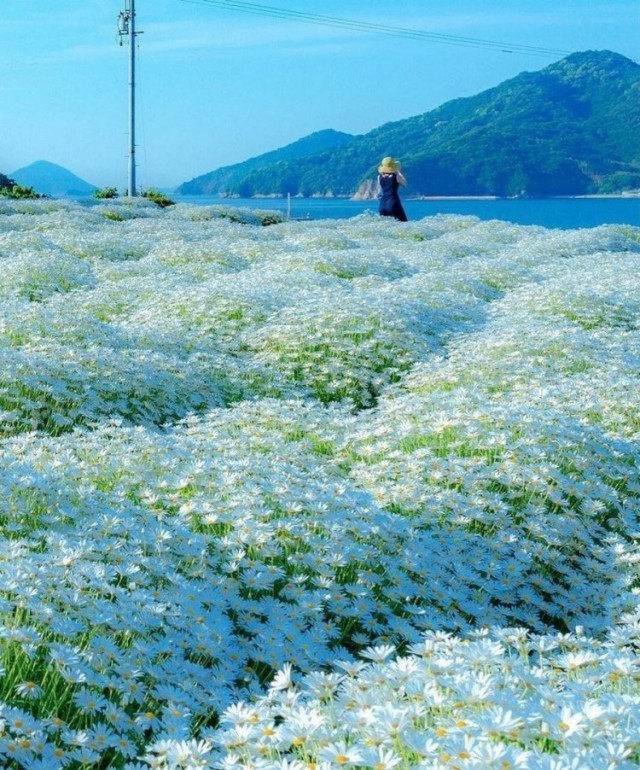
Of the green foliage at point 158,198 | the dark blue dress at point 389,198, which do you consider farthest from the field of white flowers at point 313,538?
the green foliage at point 158,198

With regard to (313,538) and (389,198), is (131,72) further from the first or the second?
(313,538)

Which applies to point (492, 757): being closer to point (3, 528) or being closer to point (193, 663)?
point (193, 663)

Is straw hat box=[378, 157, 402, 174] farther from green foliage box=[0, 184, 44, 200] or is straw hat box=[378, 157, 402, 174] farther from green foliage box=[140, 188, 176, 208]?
green foliage box=[0, 184, 44, 200]

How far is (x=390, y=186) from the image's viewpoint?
113 ft

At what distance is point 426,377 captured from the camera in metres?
11.2

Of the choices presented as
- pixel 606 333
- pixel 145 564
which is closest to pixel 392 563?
pixel 145 564

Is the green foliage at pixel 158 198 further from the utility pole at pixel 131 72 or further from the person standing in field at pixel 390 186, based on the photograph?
the person standing in field at pixel 390 186

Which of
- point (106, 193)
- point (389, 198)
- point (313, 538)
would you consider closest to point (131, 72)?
point (106, 193)

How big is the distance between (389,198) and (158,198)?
15093 millimetres

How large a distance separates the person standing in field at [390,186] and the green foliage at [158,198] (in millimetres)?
12733

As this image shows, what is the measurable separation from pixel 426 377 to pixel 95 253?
1216 cm

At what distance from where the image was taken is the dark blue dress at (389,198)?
34031 mm

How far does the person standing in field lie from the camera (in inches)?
1314

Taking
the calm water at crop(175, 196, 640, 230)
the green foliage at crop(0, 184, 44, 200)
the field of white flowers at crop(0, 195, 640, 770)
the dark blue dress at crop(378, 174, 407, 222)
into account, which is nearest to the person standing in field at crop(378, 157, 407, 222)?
the dark blue dress at crop(378, 174, 407, 222)
